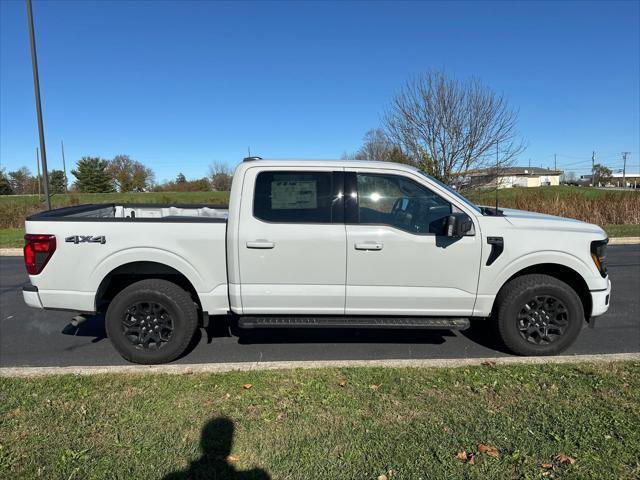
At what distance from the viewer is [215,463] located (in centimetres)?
267

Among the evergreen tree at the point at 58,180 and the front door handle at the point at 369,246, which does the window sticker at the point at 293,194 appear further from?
the evergreen tree at the point at 58,180

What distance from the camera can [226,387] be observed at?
3.65 metres

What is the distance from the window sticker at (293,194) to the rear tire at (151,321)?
1253 millimetres

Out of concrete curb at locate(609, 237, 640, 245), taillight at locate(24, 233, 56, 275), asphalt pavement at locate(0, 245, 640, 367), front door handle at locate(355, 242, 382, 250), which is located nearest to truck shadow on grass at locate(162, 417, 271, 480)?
asphalt pavement at locate(0, 245, 640, 367)

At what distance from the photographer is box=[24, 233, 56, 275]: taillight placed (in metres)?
4.14

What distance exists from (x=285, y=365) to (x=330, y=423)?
106 centimetres

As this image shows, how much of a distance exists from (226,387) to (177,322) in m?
0.94

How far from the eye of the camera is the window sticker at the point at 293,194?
4.28 m

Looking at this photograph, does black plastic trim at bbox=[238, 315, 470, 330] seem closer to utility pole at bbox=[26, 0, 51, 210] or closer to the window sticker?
the window sticker

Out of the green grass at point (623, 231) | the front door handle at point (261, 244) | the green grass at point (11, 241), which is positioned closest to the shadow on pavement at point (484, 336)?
the front door handle at point (261, 244)

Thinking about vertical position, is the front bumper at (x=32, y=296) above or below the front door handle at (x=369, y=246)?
below

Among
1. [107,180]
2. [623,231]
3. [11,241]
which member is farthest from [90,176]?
[623,231]

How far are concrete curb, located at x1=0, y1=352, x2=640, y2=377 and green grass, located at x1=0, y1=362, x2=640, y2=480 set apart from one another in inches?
5.0

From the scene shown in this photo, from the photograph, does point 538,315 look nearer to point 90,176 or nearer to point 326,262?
point 326,262
